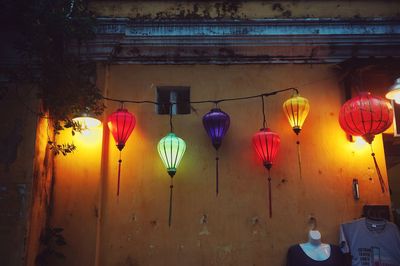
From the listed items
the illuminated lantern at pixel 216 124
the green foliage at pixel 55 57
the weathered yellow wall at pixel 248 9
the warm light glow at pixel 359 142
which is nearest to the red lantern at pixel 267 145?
the illuminated lantern at pixel 216 124

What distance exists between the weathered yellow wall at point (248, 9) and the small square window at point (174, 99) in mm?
1424

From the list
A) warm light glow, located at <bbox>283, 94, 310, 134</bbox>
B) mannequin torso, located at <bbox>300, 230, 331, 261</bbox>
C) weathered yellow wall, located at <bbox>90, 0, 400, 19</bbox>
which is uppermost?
weathered yellow wall, located at <bbox>90, 0, 400, 19</bbox>

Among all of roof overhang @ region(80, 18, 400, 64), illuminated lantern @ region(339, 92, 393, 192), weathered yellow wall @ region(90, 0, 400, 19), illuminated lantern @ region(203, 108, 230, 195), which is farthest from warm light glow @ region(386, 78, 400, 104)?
illuminated lantern @ region(203, 108, 230, 195)

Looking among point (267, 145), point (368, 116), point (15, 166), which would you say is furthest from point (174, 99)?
point (368, 116)

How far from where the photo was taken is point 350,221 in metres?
6.86

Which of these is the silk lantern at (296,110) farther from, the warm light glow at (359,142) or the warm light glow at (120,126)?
the warm light glow at (120,126)

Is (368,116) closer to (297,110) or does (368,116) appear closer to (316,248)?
(297,110)

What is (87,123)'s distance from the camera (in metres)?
7.04

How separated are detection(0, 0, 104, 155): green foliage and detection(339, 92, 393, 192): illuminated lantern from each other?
3981 millimetres

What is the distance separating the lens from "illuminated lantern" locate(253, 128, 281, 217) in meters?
6.70

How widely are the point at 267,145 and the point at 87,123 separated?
296 cm

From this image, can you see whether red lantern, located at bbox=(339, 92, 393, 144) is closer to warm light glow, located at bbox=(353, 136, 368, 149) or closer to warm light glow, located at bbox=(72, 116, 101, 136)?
warm light glow, located at bbox=(353, 136, 368, 149)

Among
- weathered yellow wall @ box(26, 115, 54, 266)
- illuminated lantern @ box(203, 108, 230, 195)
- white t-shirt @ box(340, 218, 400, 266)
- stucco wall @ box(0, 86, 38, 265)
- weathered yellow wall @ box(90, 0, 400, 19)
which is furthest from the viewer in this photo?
weathered yellow wall @ box(90, 0, 400, 19)

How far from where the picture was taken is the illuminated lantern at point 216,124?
6.75 m
